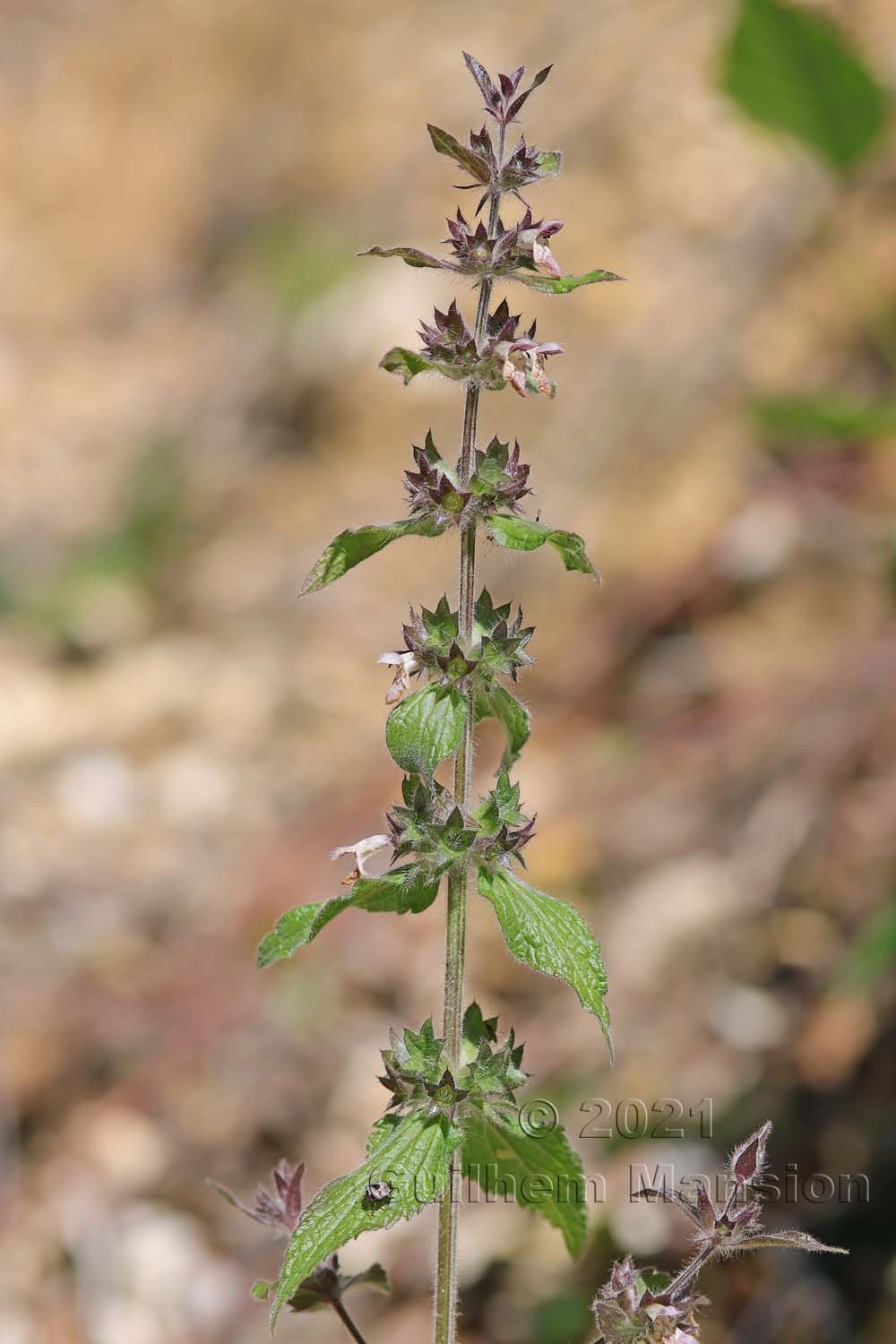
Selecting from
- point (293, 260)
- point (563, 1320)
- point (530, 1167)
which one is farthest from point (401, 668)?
point (293, 260)

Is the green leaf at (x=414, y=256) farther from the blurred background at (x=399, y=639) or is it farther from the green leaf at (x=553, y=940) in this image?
the blurred background at (x=399, y=639)

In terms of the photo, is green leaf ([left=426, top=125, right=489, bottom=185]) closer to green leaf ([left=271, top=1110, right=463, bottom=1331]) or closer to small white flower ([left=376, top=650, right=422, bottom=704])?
small white flower ([left=376, top=650, right=422, bottom=704])

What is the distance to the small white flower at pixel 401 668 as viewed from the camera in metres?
1.48

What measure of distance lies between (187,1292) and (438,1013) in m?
1.05

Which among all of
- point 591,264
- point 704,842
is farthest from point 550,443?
point 704,842

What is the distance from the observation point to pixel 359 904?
159 cm

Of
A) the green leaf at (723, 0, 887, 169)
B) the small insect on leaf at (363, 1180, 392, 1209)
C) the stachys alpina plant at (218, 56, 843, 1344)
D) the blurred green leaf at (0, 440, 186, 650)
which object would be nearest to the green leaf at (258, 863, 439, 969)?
the stachys alpina plant at (218, 56, 843, 1344)

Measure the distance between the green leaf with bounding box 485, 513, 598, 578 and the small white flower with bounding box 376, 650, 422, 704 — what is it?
17 centimetres

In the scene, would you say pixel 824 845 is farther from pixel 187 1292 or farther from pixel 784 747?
pixel 187 1292

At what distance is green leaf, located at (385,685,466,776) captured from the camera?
142cm

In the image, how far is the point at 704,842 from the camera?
4484mm

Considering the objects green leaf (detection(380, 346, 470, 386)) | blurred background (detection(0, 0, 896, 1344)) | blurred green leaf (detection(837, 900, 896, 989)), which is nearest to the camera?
green leaf (detection(380, 346, 470, 386))

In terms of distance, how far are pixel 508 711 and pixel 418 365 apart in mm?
417

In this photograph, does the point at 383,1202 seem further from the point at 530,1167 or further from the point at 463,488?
the point at 463,488
